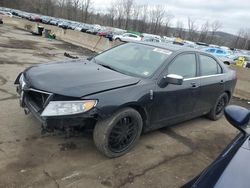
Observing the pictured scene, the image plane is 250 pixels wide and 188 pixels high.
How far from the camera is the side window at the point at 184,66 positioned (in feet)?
14.5

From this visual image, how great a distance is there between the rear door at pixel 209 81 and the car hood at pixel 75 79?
1.72 metres

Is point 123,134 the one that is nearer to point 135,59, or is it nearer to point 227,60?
point 135,59

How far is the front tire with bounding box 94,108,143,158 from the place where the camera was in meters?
3.56

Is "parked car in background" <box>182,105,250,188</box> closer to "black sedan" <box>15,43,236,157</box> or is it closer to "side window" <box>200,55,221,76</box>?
"black sedan" <box>15,43,236,157</box>

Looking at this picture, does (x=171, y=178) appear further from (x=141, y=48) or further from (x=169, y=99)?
(x=141, y=48)

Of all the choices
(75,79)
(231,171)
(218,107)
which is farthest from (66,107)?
(218,107)

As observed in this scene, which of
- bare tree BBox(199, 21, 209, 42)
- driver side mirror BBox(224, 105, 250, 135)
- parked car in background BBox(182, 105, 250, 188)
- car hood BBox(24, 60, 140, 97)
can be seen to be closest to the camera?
parked car in background BBox(182, 105, 250, 188)

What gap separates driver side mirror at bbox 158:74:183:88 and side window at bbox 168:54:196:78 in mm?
269

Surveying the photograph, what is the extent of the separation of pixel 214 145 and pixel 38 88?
10.5 feet

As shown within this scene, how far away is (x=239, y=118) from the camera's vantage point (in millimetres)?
2498

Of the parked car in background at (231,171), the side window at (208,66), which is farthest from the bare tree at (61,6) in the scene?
the parked car in background at (231,171)

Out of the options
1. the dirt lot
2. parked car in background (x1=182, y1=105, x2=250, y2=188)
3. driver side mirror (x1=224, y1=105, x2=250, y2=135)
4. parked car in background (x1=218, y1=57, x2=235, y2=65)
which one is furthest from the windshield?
parked car in background (x1=218, y1=57, x2=235, y2=65)

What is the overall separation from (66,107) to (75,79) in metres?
0.51

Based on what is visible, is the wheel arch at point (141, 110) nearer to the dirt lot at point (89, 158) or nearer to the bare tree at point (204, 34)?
the dirt lot at point (89, 158)
